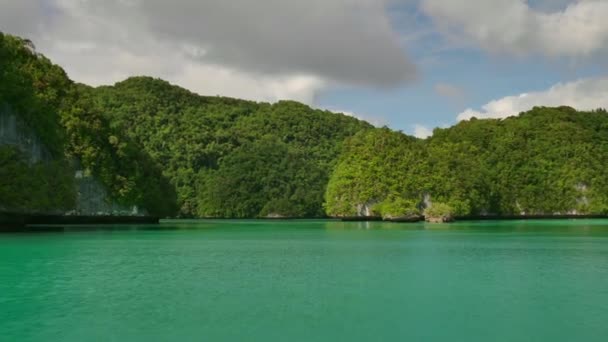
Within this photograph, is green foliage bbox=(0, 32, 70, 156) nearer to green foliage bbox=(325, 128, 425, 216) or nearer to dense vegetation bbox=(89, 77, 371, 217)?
green foliage bbox=(325, 128, 425, 216)

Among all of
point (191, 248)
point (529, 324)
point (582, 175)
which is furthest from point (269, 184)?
point (529, 324)

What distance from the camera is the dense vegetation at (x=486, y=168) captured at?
11781 cm

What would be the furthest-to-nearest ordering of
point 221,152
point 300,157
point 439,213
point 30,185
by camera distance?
point 300,157, point 221,152, point 439,213, point 30,185

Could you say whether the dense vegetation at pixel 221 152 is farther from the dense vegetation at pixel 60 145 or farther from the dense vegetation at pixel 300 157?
the dense vegetation at pixel 60 145

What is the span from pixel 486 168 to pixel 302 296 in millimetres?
124321

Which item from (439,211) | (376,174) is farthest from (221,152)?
(439,211)

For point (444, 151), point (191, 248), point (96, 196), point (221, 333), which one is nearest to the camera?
point (221, 333)

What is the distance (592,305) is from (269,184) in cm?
13524

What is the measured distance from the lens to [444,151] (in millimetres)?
129000

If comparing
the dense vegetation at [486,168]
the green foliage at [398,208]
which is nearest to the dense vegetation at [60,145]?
the green foliage at [398,208]

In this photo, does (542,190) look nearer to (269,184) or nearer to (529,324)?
(269,184)

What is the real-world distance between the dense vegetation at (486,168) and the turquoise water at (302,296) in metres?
80.0

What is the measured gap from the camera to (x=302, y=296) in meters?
20.6

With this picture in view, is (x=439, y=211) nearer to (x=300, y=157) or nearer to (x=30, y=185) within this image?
(x=300, y=157)
